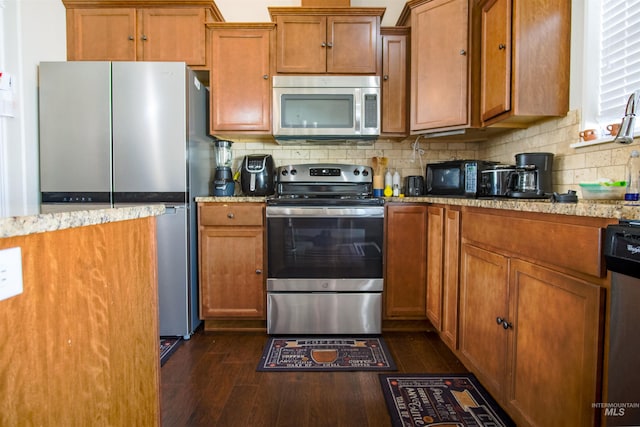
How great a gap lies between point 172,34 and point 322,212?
5.35ft

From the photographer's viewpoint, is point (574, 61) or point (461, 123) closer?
point (574, 61)

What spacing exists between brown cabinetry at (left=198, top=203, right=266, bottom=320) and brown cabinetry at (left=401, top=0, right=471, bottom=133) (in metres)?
1.34

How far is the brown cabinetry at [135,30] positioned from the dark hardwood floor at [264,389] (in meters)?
2.01

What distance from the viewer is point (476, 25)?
2072 mm

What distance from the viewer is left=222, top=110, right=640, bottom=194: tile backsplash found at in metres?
1.53

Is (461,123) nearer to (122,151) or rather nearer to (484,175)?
(484,175)

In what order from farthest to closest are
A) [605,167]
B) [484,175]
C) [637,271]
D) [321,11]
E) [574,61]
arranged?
[321,11] < [484,175] < [574,61] < [605,167] < [637,271]

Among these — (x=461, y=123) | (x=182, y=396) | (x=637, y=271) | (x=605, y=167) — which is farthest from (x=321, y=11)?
(x=182, y=396)

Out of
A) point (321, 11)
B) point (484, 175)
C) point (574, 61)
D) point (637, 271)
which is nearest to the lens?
point (637, 271)

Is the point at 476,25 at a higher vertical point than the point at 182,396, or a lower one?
higher

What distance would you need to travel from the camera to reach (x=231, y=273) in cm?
221

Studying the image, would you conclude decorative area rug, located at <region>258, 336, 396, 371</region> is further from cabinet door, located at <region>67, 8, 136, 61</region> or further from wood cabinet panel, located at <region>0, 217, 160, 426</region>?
cabinet door, located at <region>67, 8, 136, 61</region>

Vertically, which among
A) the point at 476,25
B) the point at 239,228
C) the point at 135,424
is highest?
the point at 476,25

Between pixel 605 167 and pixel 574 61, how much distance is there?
597 mm
